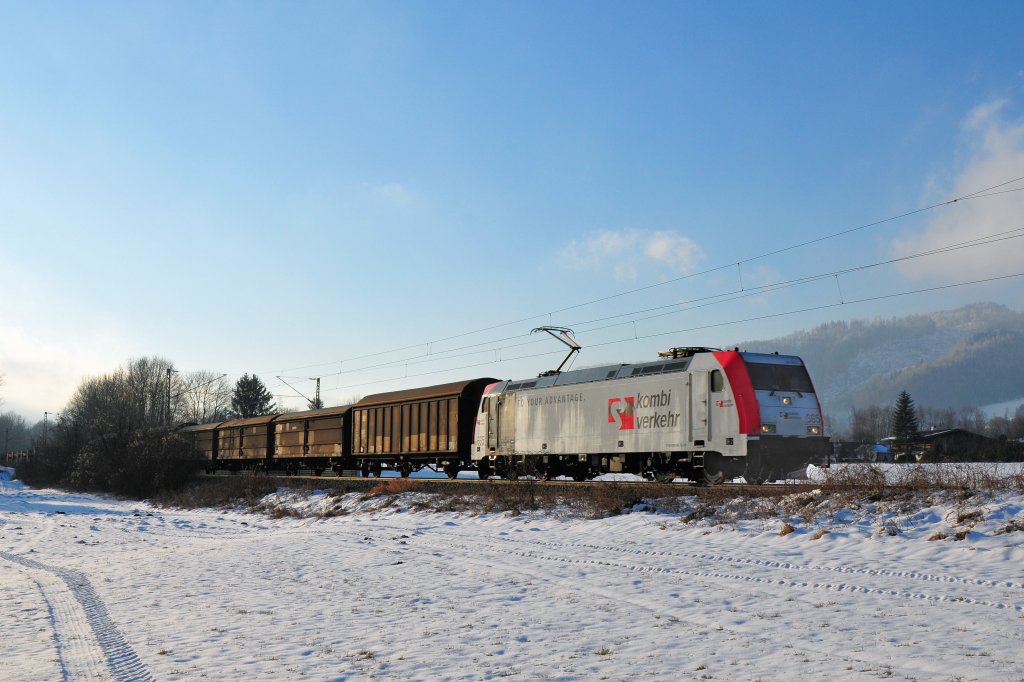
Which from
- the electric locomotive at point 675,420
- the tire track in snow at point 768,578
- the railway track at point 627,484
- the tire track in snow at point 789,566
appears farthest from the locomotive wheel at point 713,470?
the tire track in snow at point 768,578

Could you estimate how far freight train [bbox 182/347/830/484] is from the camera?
21422 mm

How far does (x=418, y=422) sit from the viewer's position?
113ft

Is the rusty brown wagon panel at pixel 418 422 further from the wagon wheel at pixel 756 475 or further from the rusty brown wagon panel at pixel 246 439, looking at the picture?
the wagon wheel at pixel 756 475

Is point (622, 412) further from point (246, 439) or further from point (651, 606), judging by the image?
point (246, 439)

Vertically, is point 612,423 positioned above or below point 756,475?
above

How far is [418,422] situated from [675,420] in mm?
14304

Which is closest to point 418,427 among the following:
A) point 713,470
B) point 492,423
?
point 492,423

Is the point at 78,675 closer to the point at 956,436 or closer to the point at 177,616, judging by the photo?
the point at 177,616

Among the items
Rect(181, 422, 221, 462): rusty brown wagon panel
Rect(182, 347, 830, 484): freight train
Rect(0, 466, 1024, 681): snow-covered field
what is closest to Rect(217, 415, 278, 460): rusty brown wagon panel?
Rect(181, 422, 221, 462): rusty brown wagon panel

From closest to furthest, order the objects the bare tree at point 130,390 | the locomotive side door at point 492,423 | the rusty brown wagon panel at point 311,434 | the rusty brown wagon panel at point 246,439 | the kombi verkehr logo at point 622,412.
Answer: the kombi verkehr logo at point 622,412 < the locomotive side door at point 492,423 < the rusty brown wagon panel at point 311,434 < the rusty brown wagon panel at point 246,439 < the bare tree at point 130,390

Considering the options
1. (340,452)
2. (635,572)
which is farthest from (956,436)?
(635,572)

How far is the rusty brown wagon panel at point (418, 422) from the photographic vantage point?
105ft

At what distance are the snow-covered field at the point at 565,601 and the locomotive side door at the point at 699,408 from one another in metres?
3.26

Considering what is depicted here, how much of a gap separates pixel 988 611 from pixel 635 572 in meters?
5.07
